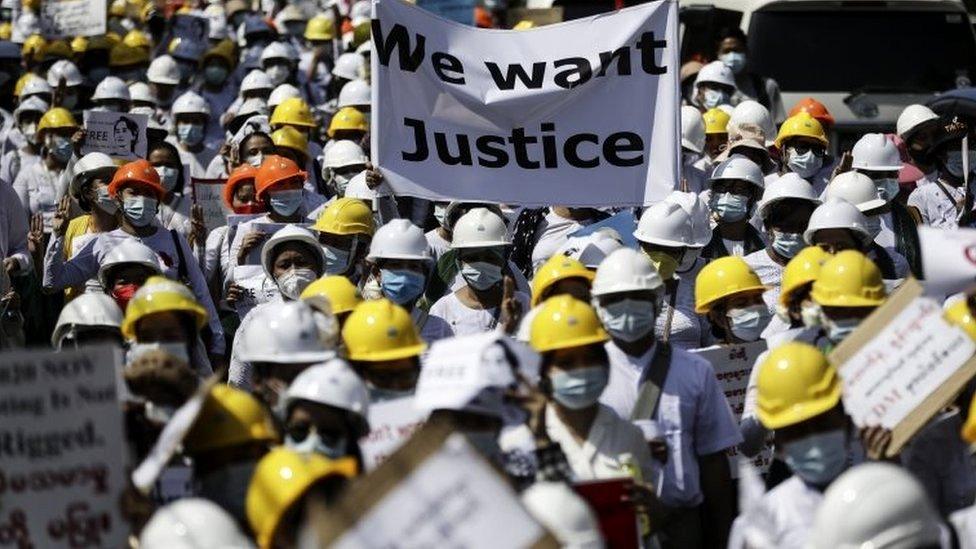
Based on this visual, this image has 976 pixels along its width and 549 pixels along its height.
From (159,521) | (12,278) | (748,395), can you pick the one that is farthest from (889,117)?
(159,521)

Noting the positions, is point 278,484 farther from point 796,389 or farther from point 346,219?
point 346,219

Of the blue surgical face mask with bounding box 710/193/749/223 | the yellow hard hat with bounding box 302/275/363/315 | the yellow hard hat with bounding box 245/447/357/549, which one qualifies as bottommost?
the blue surgical face mask with bounding box 710/193/749/223

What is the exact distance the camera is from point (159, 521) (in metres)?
7.30

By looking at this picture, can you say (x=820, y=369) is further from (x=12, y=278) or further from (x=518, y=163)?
(x=12, y=278)

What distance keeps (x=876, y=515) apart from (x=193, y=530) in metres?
1.92

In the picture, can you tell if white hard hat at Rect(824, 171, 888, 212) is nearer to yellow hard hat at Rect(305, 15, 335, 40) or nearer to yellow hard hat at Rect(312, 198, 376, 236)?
yellow hard hat at Rect(312, 198, 376, 236)

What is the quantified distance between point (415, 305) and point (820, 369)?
3.91 m

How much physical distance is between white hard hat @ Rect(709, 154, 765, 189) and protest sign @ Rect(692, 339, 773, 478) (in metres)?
2.97

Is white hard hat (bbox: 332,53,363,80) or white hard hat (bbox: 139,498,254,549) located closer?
white hard hat (bbox: 139,498,254,549)

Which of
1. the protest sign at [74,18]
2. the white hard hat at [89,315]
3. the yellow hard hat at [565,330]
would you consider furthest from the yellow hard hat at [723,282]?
the protest sign at [74,18]

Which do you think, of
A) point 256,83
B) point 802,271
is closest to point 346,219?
point 802,271

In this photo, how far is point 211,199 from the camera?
1638 centimetres

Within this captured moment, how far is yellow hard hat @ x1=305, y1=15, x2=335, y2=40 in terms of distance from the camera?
24.8 meters

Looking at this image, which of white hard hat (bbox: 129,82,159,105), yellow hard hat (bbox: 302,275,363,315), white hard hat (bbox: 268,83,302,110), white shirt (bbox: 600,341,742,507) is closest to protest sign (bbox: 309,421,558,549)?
white shirt (bbox: 600,341,742,507)
